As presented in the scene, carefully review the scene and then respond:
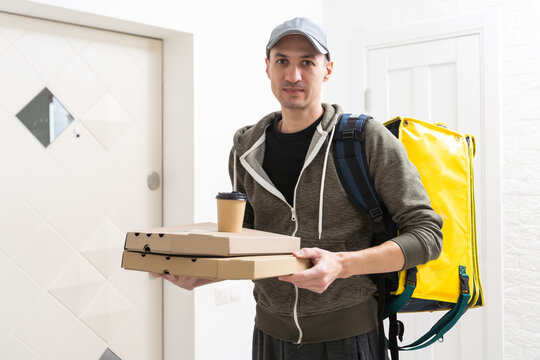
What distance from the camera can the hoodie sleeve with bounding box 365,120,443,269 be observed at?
1297 mm

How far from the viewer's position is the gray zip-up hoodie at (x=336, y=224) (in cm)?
131

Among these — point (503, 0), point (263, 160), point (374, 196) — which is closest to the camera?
point (374, 196)

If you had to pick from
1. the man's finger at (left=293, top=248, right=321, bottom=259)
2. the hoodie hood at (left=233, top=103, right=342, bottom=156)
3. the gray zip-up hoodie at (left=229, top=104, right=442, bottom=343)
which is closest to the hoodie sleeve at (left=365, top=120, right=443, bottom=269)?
the gray zip-up hoodie at (left=229, top=104, right=442, bottom=343)

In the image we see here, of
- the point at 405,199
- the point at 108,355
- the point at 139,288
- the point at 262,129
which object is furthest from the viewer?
the point at 139,288

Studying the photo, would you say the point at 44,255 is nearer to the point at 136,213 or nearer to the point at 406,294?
the point at 136,213

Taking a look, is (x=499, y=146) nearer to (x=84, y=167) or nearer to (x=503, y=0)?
(x=503, y=0)

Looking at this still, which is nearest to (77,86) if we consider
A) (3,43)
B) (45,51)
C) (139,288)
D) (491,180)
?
(45,51)

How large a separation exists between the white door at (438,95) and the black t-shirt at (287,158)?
137 cm

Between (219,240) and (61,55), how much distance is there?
1351mm

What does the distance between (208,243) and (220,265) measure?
0.06 meters

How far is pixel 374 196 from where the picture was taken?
1352 millimetres

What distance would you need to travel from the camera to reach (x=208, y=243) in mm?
1061

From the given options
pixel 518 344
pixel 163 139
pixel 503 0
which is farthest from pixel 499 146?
pixel 163 139

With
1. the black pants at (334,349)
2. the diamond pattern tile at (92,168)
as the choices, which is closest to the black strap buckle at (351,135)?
the black pants at (334,349)
